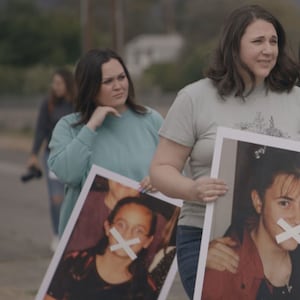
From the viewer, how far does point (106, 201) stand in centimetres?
549

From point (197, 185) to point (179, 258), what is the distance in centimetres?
55

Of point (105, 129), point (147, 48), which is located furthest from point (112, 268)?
point (147, 48)

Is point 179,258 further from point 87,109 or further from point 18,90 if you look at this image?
point 18,90

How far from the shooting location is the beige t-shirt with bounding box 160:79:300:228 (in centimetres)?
405

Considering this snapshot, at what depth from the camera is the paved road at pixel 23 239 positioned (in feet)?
25.6

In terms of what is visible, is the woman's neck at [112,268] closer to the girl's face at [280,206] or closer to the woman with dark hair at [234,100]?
the woman with dark hair at [234,100]

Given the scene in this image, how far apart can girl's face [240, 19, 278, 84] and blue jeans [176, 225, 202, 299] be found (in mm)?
690

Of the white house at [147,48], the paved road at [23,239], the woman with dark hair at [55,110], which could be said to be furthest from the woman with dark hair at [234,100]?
the white house at [147,48]

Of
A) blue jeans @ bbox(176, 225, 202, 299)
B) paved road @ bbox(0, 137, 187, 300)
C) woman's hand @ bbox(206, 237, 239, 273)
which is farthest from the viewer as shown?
paved road @ bbox(0, 137, 187, 300)

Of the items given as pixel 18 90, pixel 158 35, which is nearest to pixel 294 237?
pixel 18 90

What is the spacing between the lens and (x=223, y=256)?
154 inches

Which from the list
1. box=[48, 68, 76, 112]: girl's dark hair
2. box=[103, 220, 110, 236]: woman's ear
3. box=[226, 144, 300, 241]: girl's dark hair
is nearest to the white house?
box=[48, 68, 76, 112]: girl's dark hair

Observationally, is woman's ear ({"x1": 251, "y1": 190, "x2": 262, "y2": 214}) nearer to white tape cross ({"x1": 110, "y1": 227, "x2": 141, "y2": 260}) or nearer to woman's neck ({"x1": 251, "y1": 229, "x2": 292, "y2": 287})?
woman's neck ({"x1": 251, "y1": 229, "x2": 292, "y2": 287})

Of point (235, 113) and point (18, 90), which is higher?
point (235, 113)
